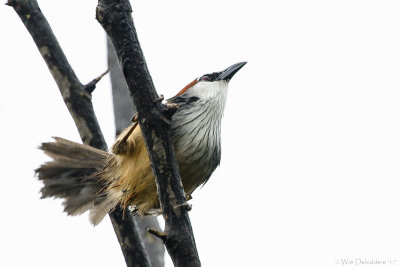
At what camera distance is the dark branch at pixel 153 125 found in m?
2.61

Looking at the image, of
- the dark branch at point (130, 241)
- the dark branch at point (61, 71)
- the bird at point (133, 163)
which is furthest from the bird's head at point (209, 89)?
the dark branch at point (130, 241)

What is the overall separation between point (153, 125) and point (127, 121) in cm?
219

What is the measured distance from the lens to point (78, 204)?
4.33 meters

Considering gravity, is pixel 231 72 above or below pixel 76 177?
above

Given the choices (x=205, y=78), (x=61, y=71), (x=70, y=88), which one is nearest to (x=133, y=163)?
(x=70, y=88)

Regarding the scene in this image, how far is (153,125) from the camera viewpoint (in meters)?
2.67

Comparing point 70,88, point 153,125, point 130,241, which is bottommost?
point 130,241

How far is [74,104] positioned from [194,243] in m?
1.65

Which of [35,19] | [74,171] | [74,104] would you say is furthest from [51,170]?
[35,19]

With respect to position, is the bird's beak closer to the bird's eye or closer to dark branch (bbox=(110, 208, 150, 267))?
the bird's eye

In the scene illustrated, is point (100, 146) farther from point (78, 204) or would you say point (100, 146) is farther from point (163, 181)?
point (163, 181)

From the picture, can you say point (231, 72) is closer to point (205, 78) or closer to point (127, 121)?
point (205, 78)

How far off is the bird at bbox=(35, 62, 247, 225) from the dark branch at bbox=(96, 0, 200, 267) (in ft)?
2.96

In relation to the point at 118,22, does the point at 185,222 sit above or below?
below
